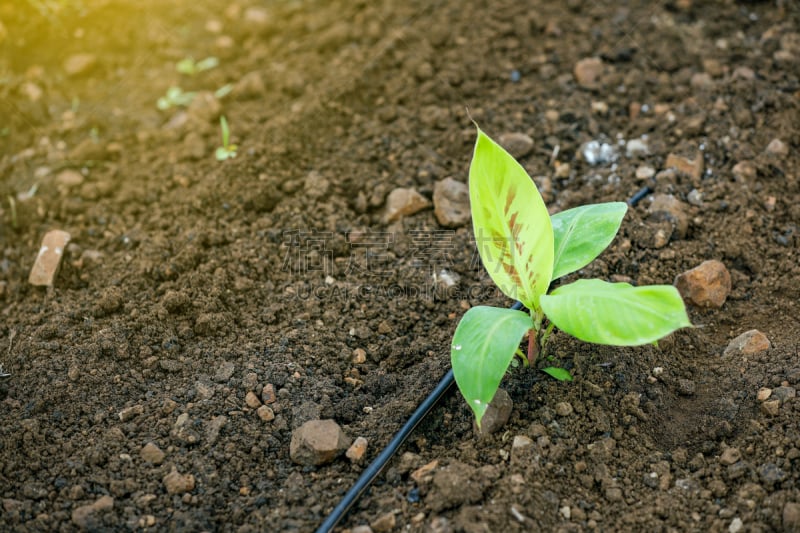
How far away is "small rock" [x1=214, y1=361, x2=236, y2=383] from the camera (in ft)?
6.25

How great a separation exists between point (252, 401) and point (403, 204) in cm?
87

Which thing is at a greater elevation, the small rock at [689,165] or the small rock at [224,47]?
the small rock at [224,47]

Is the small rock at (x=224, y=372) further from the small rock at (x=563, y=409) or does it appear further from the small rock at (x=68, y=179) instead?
the small rock at (x=68, y=179)

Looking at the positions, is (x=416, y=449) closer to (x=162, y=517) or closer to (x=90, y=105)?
(x=162, y=517)

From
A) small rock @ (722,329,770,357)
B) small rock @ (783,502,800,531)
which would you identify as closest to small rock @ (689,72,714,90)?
small rock @ (722,329,770,357)

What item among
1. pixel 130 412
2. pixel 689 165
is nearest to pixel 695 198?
Result: pixel 689 165

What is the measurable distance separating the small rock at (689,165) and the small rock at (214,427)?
5.66 ft

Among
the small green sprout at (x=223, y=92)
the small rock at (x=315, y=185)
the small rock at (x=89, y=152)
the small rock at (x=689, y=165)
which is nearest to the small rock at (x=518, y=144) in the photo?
the small rock at (x=689, y=165)

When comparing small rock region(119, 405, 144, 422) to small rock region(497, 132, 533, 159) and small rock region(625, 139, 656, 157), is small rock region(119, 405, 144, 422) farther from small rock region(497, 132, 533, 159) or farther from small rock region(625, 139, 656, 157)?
small rock region(625, 139, 656, 157)

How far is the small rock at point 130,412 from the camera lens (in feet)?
5.90

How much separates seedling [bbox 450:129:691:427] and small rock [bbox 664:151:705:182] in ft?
2.70

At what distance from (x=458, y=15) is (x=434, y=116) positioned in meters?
0.69

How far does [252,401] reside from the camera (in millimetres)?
1834

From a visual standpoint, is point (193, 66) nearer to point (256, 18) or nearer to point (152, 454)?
point (256, 18)
